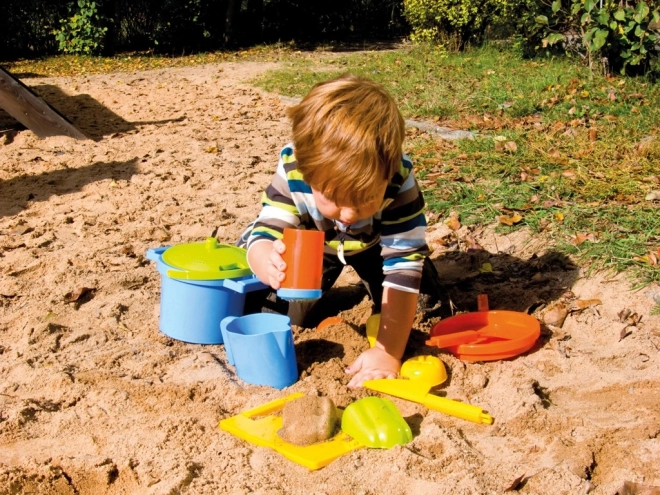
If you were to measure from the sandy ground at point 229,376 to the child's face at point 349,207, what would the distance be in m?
0.53

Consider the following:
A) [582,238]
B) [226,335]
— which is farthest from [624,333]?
[226,335]

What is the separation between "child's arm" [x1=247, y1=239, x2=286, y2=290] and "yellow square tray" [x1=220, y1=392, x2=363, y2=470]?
1.15ft

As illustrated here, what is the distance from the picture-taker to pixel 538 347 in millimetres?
2479

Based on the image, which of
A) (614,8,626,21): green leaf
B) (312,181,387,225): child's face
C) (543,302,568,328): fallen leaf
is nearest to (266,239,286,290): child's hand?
(312,181,387,225): child's face

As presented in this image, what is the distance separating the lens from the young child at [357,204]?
1.93 metres

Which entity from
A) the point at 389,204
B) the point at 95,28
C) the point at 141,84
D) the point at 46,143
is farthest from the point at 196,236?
the point at 95,28

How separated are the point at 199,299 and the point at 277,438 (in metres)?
0.73

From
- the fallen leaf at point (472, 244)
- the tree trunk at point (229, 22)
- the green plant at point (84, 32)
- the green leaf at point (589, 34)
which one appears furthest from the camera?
the tree trunk at point (229, 22)

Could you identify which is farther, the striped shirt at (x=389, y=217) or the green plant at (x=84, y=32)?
the green plant at (x=84, y=32)

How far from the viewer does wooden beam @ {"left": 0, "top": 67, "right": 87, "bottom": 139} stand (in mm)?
5312

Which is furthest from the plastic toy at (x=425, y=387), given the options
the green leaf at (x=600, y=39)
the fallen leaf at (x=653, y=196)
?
the green leaf at (x=600, y=39)

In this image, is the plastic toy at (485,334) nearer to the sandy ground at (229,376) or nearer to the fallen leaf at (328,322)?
the sandy ground at (229,376)

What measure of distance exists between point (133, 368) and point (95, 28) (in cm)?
1005

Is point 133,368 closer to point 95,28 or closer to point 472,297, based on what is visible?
point 472,297
